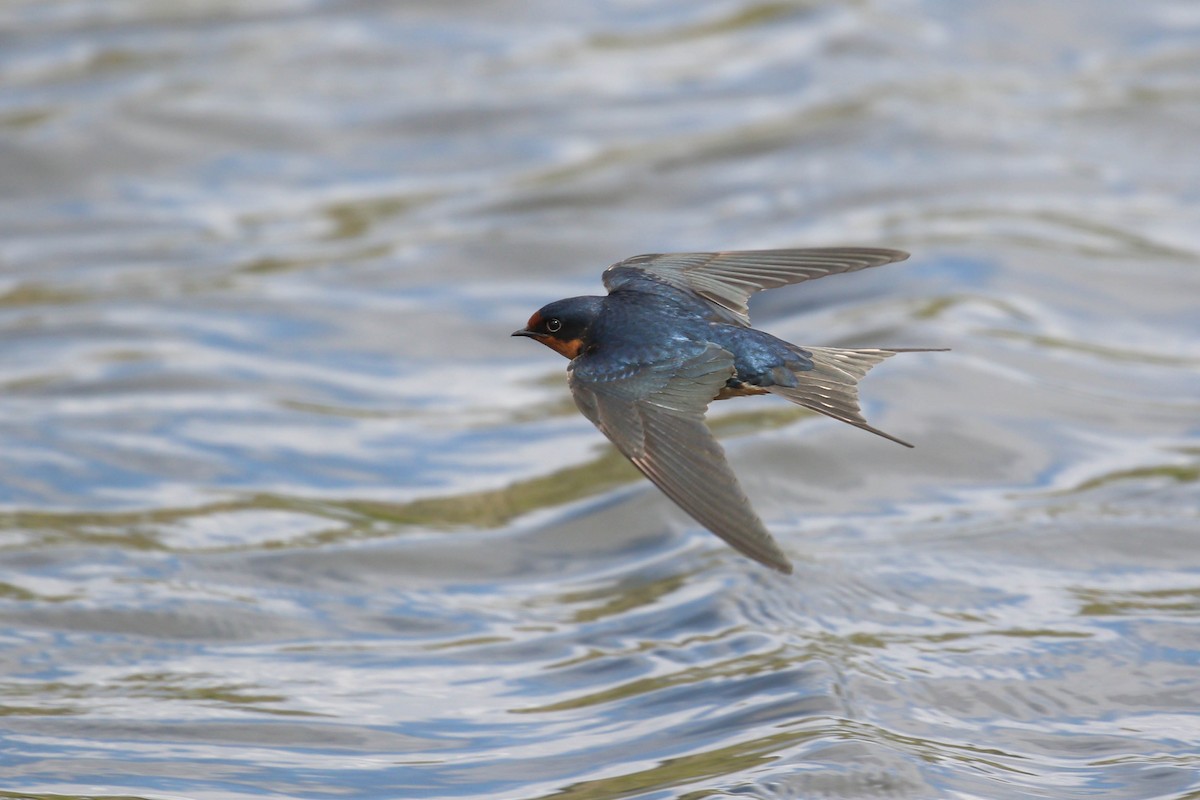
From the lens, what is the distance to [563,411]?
673 cm

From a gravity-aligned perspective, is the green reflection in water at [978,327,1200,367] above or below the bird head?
below

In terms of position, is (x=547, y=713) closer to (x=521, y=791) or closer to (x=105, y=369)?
(x=521, y=791)

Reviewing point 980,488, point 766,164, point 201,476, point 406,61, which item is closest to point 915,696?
point 980,488

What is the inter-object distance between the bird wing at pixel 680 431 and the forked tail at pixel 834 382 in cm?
16

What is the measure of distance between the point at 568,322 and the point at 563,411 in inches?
103

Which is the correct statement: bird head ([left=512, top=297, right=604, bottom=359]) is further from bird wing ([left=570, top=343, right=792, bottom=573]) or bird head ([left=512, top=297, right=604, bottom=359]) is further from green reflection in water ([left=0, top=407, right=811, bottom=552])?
green reflection in water ([left=0, top=407, right=811, bottom=552])

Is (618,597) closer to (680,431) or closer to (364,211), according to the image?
(680,431)

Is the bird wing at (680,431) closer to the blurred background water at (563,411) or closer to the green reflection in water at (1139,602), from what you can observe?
the blurred background water at (563,411)

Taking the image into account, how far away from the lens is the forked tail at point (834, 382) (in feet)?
12.3

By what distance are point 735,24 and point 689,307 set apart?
7429mm

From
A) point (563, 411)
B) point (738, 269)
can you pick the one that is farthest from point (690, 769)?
point (563, 411)

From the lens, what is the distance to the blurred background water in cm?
430

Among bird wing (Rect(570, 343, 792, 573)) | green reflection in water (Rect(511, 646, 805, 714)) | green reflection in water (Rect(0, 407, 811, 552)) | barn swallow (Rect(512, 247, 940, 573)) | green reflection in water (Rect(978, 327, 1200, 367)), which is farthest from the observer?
green reflection in water (Rect(978, 327, 1200, 367))

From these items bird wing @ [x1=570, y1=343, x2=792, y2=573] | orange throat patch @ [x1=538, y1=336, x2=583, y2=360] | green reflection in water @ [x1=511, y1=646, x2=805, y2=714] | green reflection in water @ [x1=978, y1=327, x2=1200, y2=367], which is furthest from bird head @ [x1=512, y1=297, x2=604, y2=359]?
green reflection in water @ [x1=978, y1=327, x2=1200, y2=367]
